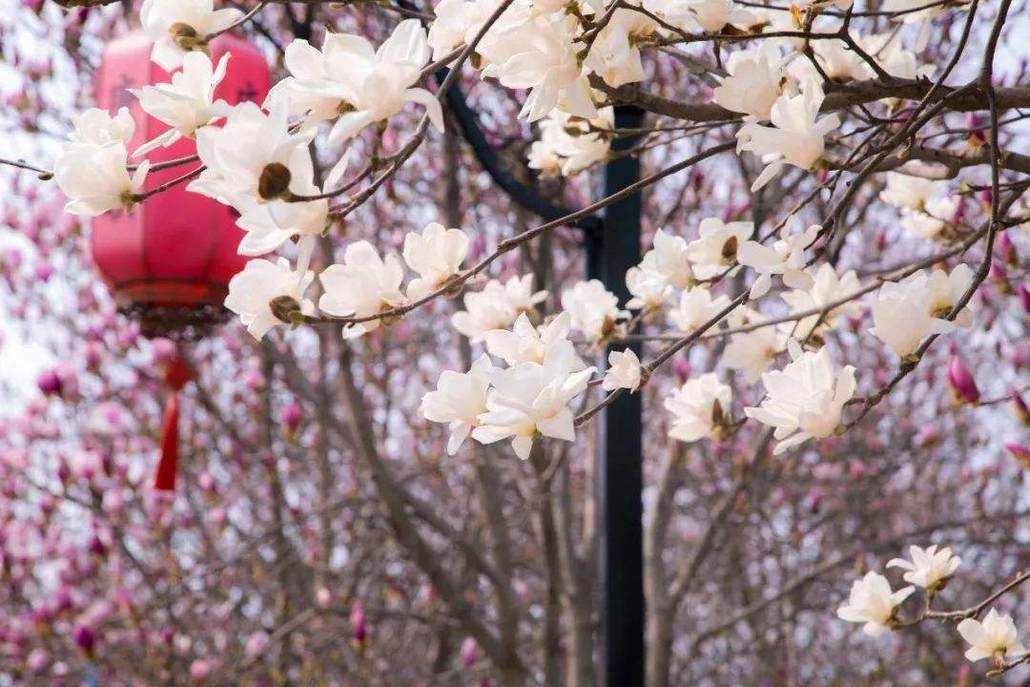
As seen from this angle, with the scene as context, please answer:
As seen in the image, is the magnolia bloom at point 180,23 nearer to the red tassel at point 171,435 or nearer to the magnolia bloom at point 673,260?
the magnolia bloom at point 673,260

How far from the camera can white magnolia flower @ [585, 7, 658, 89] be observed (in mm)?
938

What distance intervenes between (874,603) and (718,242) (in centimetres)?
44

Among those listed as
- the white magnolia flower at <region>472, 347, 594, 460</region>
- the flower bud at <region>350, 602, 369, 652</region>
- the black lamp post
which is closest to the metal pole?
the black lamp post

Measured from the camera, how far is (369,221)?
402 centimetres

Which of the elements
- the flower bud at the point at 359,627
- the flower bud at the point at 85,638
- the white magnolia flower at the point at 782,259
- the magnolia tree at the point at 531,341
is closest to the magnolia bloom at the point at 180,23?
the magnolia tree at the point at 531,341

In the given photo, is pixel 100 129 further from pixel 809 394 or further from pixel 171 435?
pixel 171 435

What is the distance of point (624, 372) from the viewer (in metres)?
1.01

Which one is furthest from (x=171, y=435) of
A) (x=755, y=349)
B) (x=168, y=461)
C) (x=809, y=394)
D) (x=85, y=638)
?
(x=809, y=394)

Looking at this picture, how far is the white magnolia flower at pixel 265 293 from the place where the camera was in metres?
0.96

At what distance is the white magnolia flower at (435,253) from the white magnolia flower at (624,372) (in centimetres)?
16

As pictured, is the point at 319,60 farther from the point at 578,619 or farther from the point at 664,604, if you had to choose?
the point at 664,604

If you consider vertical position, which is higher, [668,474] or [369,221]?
[369,221]

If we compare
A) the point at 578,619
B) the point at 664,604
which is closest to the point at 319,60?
the point at 578,619

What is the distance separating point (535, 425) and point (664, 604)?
6.69ft
